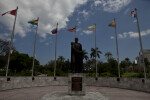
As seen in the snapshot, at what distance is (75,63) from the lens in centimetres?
938

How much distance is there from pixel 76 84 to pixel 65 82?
945 cm

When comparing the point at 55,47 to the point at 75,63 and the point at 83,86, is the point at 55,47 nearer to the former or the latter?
the point at 75,63

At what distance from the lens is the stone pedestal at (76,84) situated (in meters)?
8.67

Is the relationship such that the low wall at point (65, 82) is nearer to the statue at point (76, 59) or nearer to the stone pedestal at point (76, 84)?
the stone pedestal at point (76, 84)

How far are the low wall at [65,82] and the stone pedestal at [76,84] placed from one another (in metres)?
8.67

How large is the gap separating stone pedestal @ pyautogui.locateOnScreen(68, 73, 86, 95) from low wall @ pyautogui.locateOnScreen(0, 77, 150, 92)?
8672 mm

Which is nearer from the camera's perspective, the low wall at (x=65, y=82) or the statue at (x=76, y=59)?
the statue at (x=76, y=59)

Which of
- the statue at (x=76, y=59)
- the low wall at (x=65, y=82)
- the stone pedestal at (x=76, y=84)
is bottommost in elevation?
the low wall at (x=65, y=82)

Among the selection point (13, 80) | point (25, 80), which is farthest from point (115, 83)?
point (13, 80)

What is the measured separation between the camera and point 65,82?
1761 cm

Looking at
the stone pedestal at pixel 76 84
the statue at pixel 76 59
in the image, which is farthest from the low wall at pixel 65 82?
the statue at pixel 76 59

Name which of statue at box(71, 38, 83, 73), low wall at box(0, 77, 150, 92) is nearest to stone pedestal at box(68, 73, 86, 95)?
statue at box(71, 38, 83, 73)

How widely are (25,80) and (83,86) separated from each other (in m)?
10.1

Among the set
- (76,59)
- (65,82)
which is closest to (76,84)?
(76,59)
